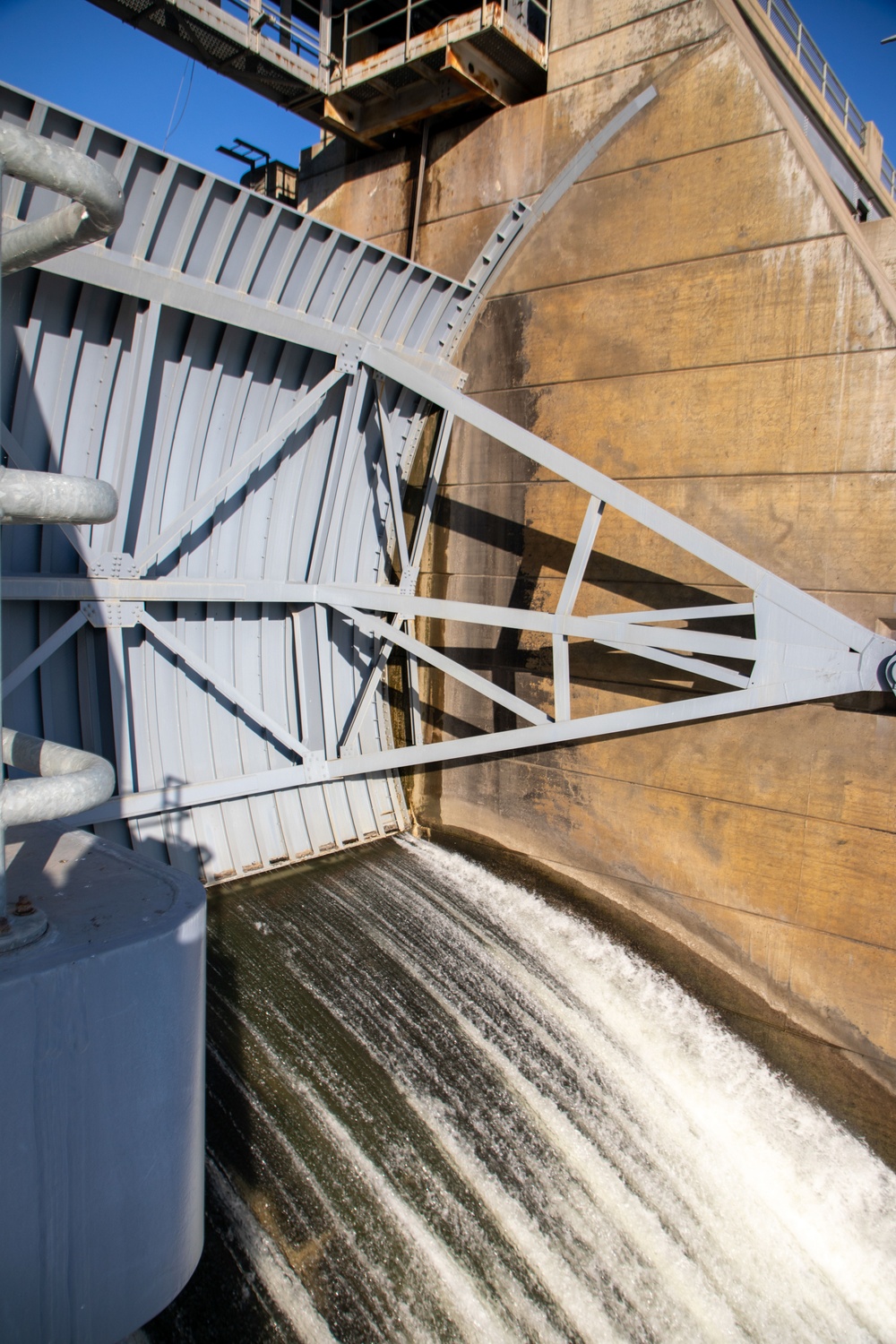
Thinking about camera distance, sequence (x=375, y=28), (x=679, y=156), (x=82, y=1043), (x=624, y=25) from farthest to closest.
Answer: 1. (x=375, y=28)
2. (x=624, y=25)
3. (x=679, y=156)
4. (x=82, y=1043)

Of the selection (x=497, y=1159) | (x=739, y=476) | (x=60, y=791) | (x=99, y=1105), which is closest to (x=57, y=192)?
(x=60, y=791)

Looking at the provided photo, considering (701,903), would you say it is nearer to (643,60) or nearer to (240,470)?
(240,470)

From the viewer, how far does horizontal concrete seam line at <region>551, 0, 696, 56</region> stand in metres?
7.01

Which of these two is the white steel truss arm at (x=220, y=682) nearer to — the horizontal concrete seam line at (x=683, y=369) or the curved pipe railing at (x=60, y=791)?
the horizontal concrete seam line at (x=683, y=369)

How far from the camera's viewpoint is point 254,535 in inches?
299

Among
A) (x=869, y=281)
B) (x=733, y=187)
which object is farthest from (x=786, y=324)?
(x=733, y=187)

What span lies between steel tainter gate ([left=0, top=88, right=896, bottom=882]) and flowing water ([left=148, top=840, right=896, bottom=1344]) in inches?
60.3

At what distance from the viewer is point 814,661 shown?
6238 mm

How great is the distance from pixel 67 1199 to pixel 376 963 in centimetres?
438

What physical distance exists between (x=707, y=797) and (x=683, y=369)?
3.75m

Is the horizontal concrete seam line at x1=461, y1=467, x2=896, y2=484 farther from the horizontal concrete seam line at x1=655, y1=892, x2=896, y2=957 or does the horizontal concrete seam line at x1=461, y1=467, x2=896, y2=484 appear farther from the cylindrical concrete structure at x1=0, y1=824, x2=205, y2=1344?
the cylindrical concrete structure at x1=0, y1=824, x2=205, y2=1344

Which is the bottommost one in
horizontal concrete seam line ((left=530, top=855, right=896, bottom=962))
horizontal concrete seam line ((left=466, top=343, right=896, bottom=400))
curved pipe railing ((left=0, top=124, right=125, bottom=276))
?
horizontal concrete seam line ((left=530, top=855, right=896, bottom=962))

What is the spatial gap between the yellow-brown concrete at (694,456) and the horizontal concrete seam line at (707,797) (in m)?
0.03

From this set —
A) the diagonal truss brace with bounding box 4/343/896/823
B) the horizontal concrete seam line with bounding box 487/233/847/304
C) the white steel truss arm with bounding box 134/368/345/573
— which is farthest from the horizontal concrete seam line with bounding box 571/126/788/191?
the white steel truss arm with bounding box 134/368/345/573
